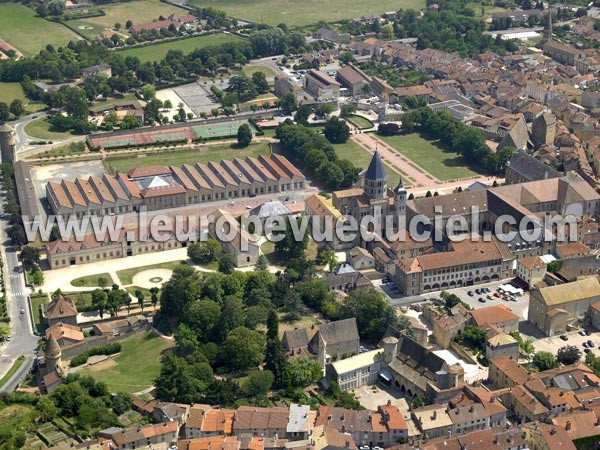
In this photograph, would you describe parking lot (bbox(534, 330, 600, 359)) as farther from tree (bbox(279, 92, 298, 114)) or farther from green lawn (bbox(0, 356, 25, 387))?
tree (bbox(279, 92, 298, 114))

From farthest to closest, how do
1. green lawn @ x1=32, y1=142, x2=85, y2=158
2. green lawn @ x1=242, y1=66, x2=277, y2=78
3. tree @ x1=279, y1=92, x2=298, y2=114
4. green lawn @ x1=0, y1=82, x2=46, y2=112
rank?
green lawn @ x1=242, y1=66, x2=277, y2=78
green lawn @ x1=0, y1=82, x2=46, y2=112
tree @ x1=279, y1=92, x2=298, y2=114
green lawn @ x1=32, y1=142, x2=85, y2=158

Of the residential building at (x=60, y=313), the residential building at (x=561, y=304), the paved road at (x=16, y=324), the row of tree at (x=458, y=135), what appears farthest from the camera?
the row of tree at (x=458, y=135)

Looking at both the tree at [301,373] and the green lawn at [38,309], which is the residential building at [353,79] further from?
the tree at [301,373]

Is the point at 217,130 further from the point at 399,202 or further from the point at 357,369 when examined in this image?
the point at 357,369

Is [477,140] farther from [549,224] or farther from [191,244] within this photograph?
[191,244]

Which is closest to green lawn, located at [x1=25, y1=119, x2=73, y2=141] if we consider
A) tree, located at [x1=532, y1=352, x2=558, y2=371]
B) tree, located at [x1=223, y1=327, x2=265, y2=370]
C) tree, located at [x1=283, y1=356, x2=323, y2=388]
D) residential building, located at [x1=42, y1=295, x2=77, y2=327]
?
residential building, located at [x1=42, y1=295, x2=77, y2=327]

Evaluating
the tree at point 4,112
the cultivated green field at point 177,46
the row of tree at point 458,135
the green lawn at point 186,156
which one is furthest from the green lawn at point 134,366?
the cultivated green field at point 177,46
